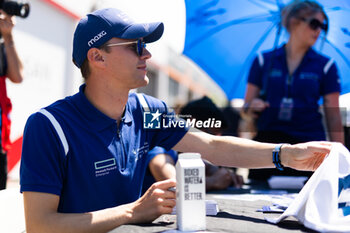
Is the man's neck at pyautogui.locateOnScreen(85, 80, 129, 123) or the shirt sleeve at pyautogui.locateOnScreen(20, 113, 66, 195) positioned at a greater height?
the man's neck at pyautogui.locateOnScreen(85, 80, 129, 123)

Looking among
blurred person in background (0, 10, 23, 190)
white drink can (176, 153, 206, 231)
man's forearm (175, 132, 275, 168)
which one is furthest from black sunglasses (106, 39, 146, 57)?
blurred person in background (0, 10, 23, 190)

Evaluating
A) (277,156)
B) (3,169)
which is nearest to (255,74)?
(277,156)

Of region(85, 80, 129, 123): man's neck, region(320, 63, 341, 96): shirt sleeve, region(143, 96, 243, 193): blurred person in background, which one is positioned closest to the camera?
region(85, 80, 129, 123): man's neck

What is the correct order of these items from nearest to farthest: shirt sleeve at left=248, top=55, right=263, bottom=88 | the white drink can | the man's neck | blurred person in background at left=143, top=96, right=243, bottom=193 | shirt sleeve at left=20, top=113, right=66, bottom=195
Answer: the white drink can
shirt sleeve at left=20, top=113, right=66, bottom=195
the man's neck
blurred person in background at left=143, top=96, right=243, bottom=193
shirt sleeve at left=248, top=55, right=263, bottom=88

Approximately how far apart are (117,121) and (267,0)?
1.61 metres

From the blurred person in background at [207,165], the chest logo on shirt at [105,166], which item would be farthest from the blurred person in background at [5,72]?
the chest logo on shirt at [105,166]

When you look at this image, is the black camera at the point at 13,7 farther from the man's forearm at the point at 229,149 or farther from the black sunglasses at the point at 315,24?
the black sunglasses at the point at 315,24

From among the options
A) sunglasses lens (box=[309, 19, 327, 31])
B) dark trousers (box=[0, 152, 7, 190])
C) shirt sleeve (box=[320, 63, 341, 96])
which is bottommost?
dark trousers (box=[0, 152, 7, 190])

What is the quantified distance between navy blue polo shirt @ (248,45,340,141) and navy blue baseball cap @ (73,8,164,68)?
1386 mm

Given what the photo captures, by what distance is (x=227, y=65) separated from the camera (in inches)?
122

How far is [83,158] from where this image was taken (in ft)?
4.87

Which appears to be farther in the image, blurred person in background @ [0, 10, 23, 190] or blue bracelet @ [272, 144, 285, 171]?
blurred person in background @ [0, 10, 23, 190]

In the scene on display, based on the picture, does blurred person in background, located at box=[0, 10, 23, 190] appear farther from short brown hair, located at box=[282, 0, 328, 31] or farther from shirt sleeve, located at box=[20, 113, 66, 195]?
short brown hair, located at box=[282, 0, 328, 31]

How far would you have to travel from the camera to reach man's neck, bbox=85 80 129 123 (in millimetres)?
1688
